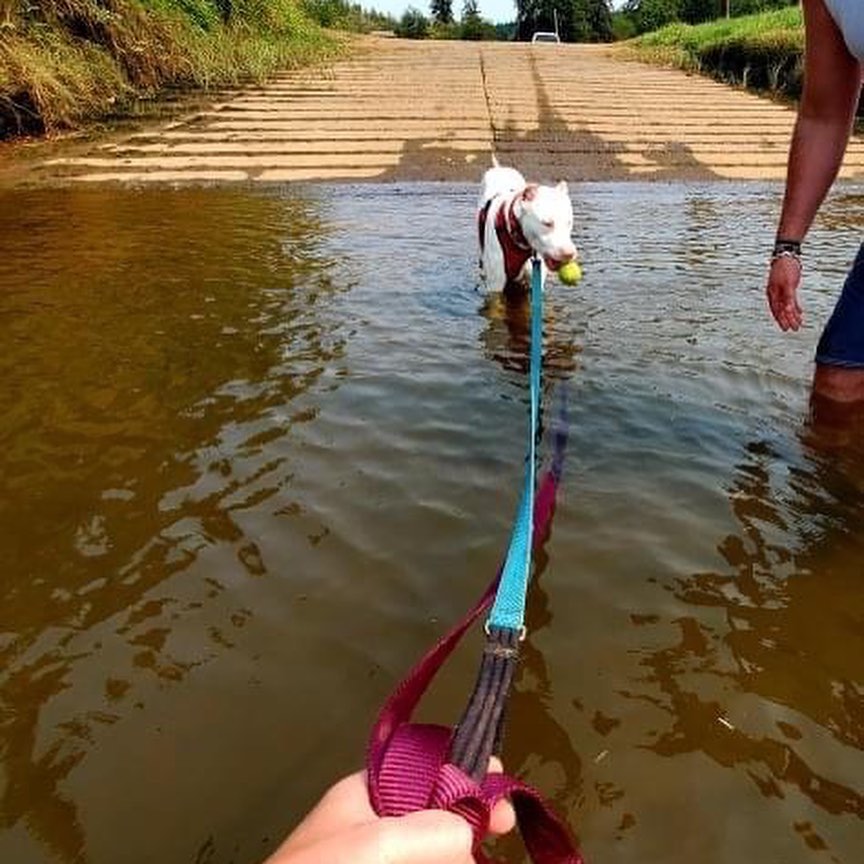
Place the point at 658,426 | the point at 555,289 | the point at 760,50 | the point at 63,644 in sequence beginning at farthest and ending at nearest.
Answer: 1. the point at 760,50
2. the point at 555,289
3. the point at 658,426
4. the point at 63,644

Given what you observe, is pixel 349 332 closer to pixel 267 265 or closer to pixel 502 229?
pixel 502 229

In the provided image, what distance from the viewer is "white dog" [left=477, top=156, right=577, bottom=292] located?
5.05 metres

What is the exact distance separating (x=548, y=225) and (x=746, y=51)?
62.1ft

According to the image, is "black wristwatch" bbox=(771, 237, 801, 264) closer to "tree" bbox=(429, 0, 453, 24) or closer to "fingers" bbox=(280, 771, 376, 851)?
"fingers" bbox=(280, 771, 376, 851)

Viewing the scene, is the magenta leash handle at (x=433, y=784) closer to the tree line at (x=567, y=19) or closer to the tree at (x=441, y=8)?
the tree line at (x=567, y=19)

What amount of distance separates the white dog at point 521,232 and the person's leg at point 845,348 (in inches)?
71.0

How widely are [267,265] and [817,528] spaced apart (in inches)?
196

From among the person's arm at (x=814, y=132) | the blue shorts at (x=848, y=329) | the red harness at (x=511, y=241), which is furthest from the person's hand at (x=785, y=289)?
the red harness at (x=511, y=241)

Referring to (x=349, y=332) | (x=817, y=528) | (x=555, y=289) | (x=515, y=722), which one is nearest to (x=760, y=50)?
(x=555, y=289)

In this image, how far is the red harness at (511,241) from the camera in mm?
5312

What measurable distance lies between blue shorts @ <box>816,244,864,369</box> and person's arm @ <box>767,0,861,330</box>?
187 millimetres

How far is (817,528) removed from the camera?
9.82 ft

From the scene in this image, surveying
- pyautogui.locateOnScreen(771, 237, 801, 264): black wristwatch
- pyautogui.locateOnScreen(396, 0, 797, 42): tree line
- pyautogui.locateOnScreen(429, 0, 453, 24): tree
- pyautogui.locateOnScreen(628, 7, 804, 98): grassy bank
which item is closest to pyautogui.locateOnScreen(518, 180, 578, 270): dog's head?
pyautogui.locateOnScreen(771, 237, 801, 264): black wristwatch

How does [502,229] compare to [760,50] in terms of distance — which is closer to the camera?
[502,229]
